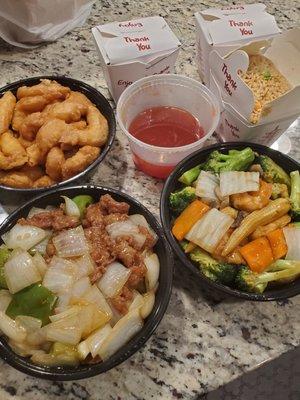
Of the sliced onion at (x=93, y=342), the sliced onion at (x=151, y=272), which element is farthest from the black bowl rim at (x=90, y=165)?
the sliced onion at (x=93, y=342)

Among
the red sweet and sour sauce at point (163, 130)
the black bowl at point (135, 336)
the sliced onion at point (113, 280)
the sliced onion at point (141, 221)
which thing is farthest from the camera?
the red sweet and sour sauce at point (163, 130)

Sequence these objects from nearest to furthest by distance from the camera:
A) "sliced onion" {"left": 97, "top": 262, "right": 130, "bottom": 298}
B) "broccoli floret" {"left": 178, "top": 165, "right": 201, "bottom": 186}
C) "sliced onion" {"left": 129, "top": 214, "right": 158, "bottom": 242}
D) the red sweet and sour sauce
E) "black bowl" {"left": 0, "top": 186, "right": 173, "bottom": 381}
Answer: "black bowl" {"left": 0, "top": 186, "right": 173, "bottom": 381}, "sliced onion" {"left": 97, "top": 262, "right": 130, "bottom": 298}, "sliced onion" {"left": 129, "top": 214, "right": 158, "bottom": 242}, "broccoli floret" {"left": 178, "top": 165, "right": 201, "bottom": 186}, the red sweet and sour sauce

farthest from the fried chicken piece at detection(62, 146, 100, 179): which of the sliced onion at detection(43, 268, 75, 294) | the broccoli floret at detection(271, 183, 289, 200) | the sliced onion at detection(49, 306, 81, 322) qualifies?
the broccoli floret at detection(271, 183, 289, 200)

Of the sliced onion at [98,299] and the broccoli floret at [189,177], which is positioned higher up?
the broccoli floret at [189,177]

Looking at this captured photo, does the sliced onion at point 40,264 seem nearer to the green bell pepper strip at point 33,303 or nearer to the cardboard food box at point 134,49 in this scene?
the green bell pepper strip at point 33,303

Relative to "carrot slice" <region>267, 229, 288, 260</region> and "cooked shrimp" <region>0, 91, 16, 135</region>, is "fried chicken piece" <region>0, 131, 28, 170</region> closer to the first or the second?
"cooked shrimp" <region>0, 91, 16, 135</region>

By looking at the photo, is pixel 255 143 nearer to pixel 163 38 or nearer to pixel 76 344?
pixel 163 38

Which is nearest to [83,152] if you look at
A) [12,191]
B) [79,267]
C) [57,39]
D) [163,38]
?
[12,191]
